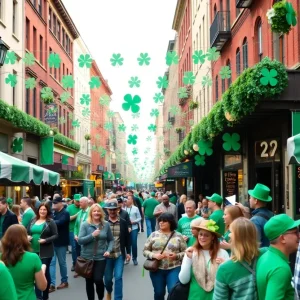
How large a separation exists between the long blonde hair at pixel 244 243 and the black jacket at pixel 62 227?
7.76 m

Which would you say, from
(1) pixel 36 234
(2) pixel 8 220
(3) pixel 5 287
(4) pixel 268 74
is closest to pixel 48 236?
(1) pixel 36 234

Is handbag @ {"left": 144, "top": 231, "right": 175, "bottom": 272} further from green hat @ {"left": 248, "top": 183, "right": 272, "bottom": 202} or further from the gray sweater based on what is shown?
the gray sweater

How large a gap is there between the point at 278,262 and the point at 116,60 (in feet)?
35.2

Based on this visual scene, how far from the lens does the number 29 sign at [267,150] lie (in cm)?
1591

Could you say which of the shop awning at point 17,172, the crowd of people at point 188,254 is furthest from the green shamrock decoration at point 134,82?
the crowd of people at point 188,254

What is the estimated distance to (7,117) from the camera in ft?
73.9

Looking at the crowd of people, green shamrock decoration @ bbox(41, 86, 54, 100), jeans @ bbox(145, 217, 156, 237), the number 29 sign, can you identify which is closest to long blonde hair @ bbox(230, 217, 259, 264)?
the crowd of people

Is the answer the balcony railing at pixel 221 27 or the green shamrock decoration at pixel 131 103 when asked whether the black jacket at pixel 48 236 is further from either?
the balcony railing at pixel 221 27

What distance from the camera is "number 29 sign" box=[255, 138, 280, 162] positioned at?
15.9 meters

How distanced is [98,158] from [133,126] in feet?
153

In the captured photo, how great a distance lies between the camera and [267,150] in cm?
1700

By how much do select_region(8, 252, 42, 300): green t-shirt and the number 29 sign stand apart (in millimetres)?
11058

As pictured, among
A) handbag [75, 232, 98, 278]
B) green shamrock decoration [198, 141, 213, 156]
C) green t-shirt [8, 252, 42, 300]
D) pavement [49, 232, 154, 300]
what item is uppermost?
green shamrock decoration [198, 141, 213, 156]

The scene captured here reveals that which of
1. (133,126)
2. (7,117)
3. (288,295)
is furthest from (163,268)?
(133,126)
